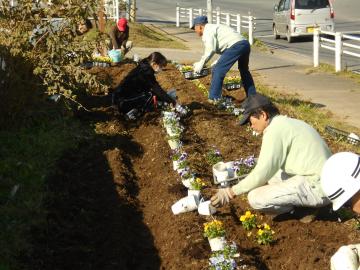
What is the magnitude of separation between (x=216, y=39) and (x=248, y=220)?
5.10 metres

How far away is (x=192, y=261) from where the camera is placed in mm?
5145

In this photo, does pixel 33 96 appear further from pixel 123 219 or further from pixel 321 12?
pixel 321 12

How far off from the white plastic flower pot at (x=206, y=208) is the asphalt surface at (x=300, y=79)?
4.48 m

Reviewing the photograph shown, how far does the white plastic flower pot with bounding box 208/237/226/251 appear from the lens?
17.2 ft

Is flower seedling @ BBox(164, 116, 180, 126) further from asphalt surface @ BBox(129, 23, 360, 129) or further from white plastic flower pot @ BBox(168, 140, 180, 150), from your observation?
asphalt surface @ BBox(129, 23, 360, 129)

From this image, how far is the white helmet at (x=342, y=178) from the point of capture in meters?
3.25

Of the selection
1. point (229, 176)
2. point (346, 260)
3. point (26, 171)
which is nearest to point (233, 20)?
point (26, 171)

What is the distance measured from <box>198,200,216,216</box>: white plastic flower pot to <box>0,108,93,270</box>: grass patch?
1.44 meters

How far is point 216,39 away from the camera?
1023 centimetres

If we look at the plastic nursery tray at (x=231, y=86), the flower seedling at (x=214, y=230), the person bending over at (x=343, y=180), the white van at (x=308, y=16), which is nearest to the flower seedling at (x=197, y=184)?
the flower seedling at (x=214, y=230)

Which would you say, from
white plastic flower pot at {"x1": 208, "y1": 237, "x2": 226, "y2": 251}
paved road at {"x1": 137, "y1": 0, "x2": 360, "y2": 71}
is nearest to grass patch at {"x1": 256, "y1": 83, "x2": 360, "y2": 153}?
white plastic flower pot at {"x1": 208, "y1": 237, "x2": 226, "y2": 251}

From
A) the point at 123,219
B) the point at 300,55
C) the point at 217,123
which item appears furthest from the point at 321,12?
the point at 123,219

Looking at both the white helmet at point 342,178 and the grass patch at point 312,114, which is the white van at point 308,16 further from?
the white helmet at point 342,178

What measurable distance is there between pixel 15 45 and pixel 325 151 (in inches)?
212
